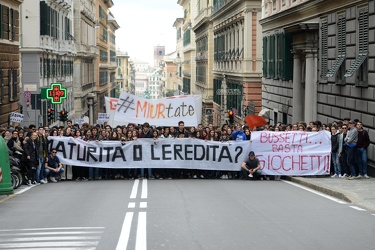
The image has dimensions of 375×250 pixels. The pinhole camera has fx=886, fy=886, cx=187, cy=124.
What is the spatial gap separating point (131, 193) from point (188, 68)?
94.8m

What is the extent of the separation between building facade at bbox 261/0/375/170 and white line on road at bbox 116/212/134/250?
10556mm

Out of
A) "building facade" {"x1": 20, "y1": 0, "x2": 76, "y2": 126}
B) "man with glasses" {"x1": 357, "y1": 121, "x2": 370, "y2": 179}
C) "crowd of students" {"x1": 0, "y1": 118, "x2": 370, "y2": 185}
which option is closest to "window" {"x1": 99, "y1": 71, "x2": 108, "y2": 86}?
"building facade" {"x1": 20, "y1": 0, "x2": 76, "y2": 126}

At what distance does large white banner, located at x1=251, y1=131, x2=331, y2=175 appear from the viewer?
24953 millimetres

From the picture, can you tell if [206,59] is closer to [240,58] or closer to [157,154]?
[240,58]

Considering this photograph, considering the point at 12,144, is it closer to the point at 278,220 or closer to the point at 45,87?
the point at 278,220

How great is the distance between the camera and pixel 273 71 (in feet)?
140

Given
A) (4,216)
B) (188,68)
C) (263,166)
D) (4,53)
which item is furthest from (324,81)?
(188,68)

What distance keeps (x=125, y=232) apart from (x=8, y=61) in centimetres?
2721

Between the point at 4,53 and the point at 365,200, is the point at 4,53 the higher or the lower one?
the higher one

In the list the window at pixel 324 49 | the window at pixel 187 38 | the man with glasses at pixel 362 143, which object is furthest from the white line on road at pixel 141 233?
the window at pixel 187 38

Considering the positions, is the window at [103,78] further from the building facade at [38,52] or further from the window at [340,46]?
the window at [340,46]

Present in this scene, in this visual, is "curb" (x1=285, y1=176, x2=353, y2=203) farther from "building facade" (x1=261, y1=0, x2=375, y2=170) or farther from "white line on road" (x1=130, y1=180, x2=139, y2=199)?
"white line on road" (x1=130, y1=180, x2=139, y2=199)

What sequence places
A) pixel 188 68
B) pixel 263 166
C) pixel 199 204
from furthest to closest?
pixel 188 68
pixel 263 166
pixel 199 204

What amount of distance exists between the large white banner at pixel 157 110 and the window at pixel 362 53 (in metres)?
7.90
